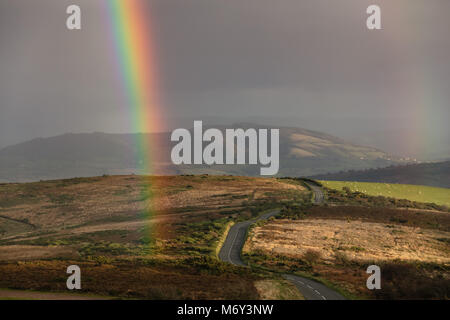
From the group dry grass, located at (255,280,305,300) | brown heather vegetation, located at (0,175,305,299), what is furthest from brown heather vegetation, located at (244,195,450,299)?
brown heather vegetation, located at (0,175,305,299)

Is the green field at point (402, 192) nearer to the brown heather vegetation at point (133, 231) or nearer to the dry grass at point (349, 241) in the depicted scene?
the brown heather vegetation at point (133, 231)

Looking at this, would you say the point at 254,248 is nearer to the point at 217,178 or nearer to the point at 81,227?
the point at 81,227

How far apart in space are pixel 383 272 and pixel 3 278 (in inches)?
1687

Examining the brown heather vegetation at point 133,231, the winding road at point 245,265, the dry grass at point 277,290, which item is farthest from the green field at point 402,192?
the dry grass at point 277,290

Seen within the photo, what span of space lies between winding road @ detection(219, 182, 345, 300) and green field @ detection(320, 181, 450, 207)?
2531 centimetres

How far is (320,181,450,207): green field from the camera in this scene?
151625 mm

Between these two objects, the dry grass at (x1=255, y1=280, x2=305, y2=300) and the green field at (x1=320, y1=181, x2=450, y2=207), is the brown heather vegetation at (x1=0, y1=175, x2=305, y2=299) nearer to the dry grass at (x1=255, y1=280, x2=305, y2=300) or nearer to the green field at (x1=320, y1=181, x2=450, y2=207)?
the dry grass at (x1=255, y1=280, x2=305, y2=300)

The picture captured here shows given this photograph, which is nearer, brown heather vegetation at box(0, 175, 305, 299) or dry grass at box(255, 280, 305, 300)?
dry grass at box(255, 280, 305, 300)

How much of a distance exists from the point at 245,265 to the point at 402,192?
348 feet

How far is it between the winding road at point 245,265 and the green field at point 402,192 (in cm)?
2531

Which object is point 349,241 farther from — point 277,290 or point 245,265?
point 277,290

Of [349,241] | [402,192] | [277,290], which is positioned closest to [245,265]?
[277,290]

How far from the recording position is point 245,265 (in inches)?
2682

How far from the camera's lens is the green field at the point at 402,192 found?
15162cm
